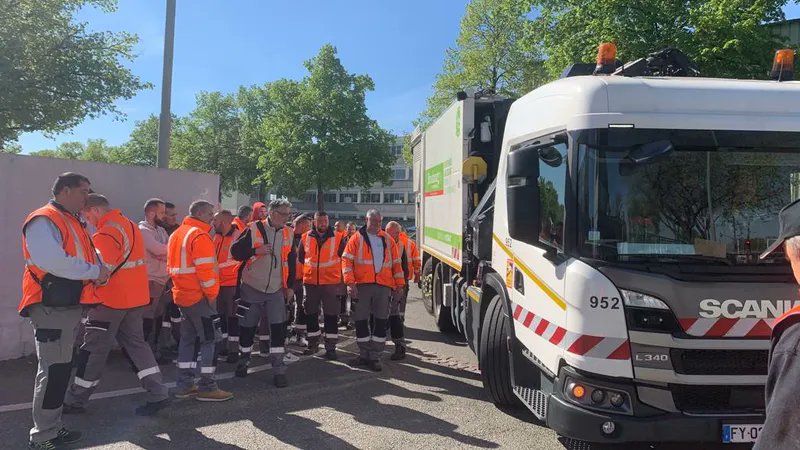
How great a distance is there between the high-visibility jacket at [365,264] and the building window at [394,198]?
5879cm

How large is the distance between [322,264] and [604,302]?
15.3 ft

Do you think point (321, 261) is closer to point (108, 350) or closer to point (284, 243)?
point (284, 243)

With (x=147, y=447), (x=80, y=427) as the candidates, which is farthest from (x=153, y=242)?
(x=147, y=447)

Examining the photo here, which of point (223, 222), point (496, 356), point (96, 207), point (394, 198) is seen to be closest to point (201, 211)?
point (96, 207)

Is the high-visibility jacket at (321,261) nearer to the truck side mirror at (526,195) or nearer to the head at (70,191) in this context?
the head at (70,191)

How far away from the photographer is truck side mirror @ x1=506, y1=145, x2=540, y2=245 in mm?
3580

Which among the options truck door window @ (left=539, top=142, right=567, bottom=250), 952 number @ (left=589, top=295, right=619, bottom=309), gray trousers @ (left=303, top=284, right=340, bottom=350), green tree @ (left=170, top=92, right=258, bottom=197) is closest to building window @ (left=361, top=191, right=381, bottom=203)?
green tree @ (left=170, top=92, right=258, bottom=197)

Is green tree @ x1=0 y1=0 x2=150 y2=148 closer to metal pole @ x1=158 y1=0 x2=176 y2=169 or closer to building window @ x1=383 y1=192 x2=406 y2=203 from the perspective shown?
metal pole @ x1=158 y1=0 x2=176 y2=169

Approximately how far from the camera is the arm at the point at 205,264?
509cm

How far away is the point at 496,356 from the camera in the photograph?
15.7ft

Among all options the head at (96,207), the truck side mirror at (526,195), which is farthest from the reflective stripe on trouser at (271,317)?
the truck side mirror at (526,195)

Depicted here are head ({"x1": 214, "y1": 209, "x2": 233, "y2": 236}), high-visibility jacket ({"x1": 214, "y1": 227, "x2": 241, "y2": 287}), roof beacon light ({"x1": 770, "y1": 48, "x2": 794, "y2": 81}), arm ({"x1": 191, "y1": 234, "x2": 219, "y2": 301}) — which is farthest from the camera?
head ({"x1": 214, "y1": 209, "x2": 233, "y2": 236})

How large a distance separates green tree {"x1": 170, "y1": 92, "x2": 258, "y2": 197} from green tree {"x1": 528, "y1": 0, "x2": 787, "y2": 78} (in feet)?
120

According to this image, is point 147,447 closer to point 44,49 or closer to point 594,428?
point 594,428
